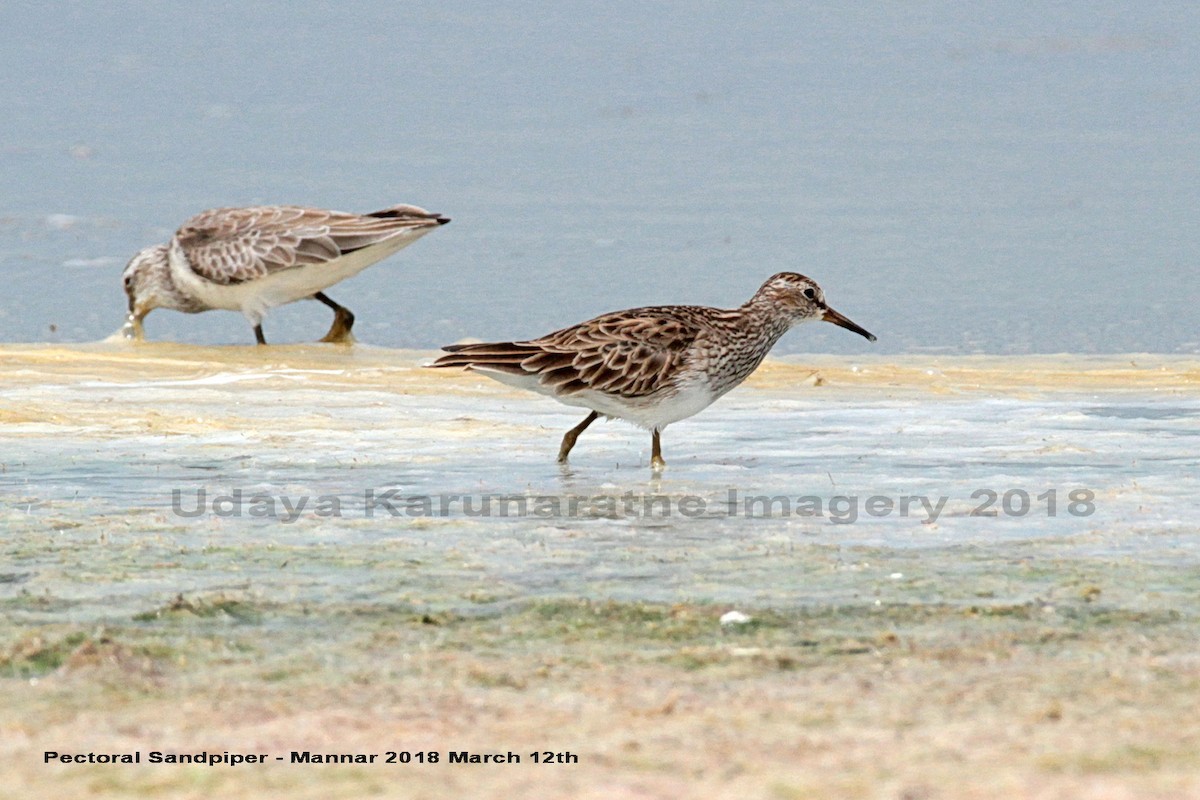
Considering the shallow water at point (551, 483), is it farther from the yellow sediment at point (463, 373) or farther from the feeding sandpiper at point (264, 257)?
the feeding sandpiper at point (264, 257)

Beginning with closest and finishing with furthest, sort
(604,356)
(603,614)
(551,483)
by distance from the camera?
(603,614) → (551,483) → (604,356)

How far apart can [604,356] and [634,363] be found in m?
0.15

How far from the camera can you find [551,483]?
7863 millimetres

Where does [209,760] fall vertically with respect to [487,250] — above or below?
below

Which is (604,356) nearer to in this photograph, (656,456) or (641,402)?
(641,402)

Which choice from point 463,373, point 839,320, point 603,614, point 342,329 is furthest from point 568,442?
point 342,329

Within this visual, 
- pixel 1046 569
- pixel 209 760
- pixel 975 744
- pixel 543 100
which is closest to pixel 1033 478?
pixel 1046 569

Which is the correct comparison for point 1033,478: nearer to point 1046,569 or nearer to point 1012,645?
point 1046,569

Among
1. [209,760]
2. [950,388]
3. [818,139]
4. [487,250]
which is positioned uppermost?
[818,139]

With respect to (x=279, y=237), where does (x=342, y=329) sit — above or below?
below

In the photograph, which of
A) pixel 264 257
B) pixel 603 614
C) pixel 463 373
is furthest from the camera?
pixel 264 257

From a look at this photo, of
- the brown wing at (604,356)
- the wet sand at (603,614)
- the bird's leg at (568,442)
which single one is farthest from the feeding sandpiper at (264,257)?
the bird's leg at (568,442)

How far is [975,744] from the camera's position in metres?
3.93

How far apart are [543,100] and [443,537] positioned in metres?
14.9
